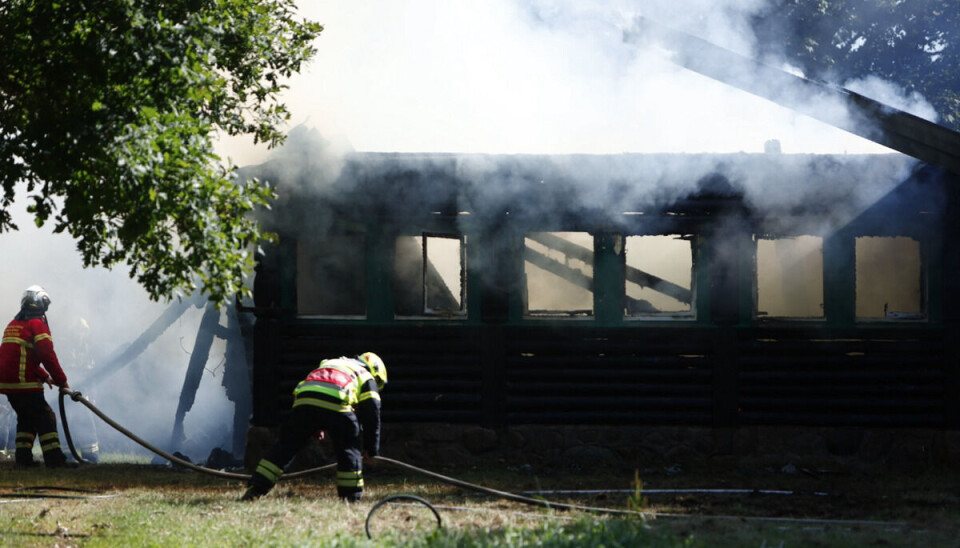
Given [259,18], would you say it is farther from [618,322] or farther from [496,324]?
[618,322]

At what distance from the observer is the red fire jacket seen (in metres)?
12.0

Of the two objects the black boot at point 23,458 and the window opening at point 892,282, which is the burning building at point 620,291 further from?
the black boot at point 23,458

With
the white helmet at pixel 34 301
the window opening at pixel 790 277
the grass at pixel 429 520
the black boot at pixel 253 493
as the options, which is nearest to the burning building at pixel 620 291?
the window opening at pixel 790 277

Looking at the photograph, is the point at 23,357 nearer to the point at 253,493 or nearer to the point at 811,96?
the point at 253,493

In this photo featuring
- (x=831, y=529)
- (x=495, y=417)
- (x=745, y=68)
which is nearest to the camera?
(x=831, y=529)

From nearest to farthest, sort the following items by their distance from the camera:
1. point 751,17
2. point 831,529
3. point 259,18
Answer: point 831,529
point 259,18
point 751,17

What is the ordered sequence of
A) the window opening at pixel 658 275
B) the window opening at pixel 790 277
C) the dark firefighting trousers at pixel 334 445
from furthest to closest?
the window opening at pixel 658 275 → the window opening at pixel 790 277 → the dark firefighting trousers at pixel 334 445

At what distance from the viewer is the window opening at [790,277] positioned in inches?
487

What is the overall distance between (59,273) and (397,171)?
16.6 metres

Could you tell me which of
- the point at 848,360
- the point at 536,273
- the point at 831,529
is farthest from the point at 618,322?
the point at 831,529

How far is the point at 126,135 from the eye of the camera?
23.9 feet

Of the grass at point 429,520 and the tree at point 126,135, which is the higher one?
the tree at point 126,135

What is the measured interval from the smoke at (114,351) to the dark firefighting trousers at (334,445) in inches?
441

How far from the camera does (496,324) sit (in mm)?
12312
